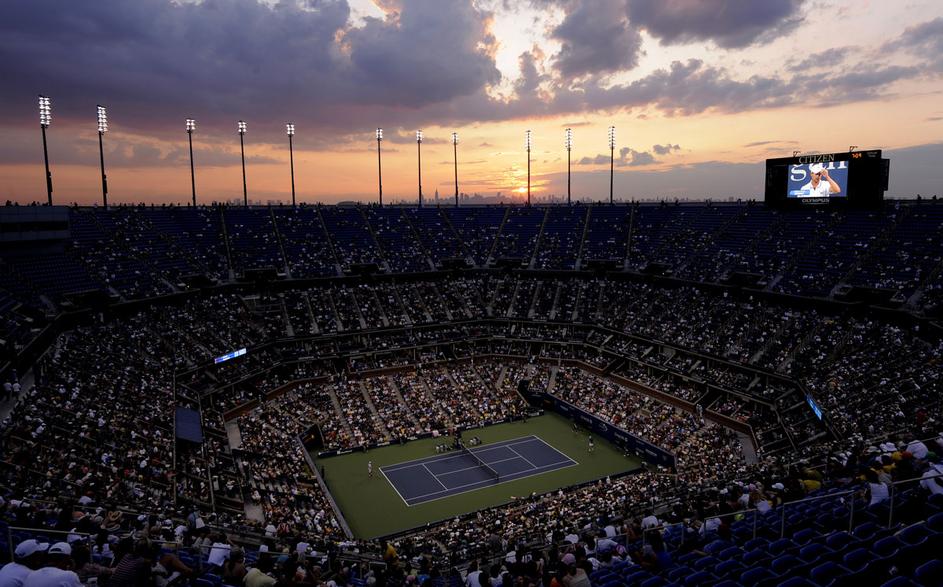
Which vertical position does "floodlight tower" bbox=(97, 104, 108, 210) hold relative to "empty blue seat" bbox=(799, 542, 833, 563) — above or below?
above

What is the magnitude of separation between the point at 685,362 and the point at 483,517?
24389 millimetres

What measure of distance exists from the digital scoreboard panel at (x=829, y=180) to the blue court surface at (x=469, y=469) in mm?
33420

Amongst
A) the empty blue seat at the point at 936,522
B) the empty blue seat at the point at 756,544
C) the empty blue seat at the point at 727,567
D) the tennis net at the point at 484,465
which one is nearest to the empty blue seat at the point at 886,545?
the empty blue seat at the point at 936,522

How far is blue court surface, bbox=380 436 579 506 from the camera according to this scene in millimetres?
36094

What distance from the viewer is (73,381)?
29906 mm

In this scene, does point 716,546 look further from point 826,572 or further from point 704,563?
point 826,572

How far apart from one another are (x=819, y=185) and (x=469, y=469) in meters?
40.2

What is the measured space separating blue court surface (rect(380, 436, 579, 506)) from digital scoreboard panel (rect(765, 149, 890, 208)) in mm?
33420

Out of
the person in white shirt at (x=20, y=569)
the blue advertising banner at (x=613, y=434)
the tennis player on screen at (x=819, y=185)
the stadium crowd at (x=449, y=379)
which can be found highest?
the tennis player on screen at (x=819, y=185)

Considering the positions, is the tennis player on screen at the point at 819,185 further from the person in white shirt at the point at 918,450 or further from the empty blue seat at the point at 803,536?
the empty blue seat at the point at 803,536

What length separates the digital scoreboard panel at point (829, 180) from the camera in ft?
158

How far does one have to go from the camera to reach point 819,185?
51.0m

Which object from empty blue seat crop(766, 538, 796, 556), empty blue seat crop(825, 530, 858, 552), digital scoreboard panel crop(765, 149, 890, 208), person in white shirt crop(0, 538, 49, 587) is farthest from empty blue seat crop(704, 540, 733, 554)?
digital scoreboard panel crop(765, 149, 890, 208)

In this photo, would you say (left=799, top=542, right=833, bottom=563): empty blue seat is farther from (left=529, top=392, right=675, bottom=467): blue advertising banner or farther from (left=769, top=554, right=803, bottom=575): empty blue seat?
(left=529, top=392, right=675, bottom=467): blue advertising banner
